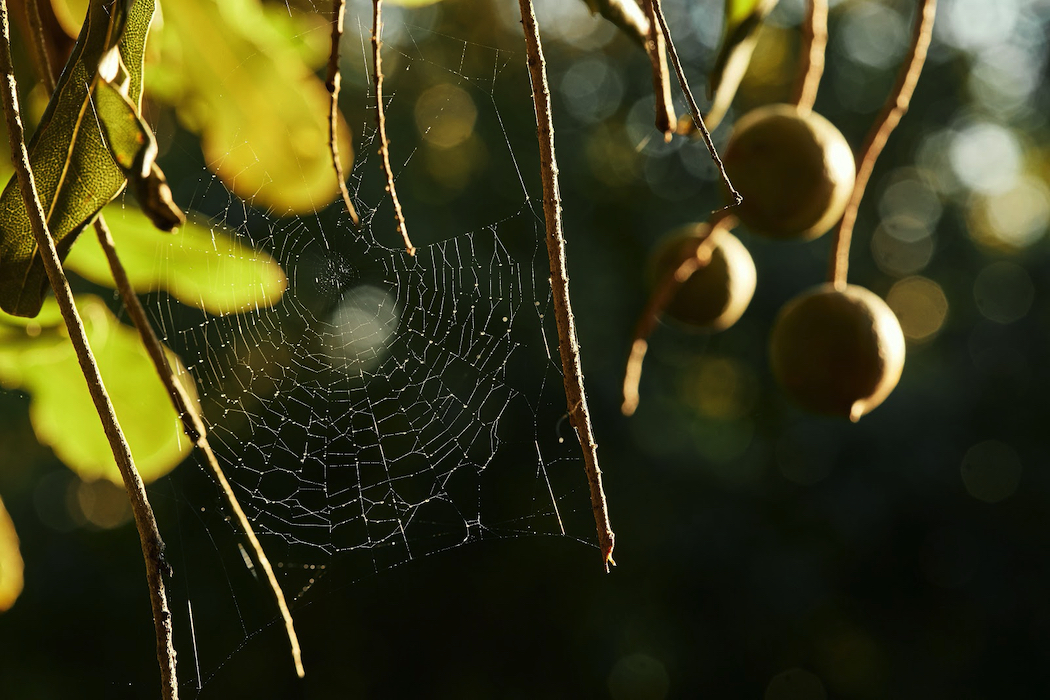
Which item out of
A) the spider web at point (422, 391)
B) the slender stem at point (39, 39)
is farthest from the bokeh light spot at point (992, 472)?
the slender stem at point (39, 39)

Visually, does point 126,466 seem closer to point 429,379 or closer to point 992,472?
point 429,379

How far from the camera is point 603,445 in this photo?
520cm

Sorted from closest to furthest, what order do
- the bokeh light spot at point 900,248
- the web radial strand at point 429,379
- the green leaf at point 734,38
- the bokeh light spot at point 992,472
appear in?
the green leaf at point 734,38 → the web radial strand at point 429,379 → the bokeh light spot at point 992,472 → the bokeh light spot at point 900,248

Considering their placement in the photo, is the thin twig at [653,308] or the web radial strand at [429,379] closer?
the thin twig at [653,308]

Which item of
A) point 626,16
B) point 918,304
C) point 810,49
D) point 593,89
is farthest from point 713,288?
point 593,89

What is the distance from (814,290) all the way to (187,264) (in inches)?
25.4

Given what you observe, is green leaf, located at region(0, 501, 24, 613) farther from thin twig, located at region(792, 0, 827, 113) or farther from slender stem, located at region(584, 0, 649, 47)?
thin twig, located at region(792, 0, 827, 113)

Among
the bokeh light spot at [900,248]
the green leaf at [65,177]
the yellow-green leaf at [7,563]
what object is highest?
the green leaf at [65,177]

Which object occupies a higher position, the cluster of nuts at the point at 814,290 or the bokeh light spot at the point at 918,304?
the cluster of nuts at the point at 814,290

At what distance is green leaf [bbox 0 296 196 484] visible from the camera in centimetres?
74

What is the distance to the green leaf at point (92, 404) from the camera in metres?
0.74

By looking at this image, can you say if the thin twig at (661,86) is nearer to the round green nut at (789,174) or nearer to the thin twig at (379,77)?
the thin twig at (379,77)

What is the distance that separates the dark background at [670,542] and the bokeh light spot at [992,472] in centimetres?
2

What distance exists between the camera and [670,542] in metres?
5.17
